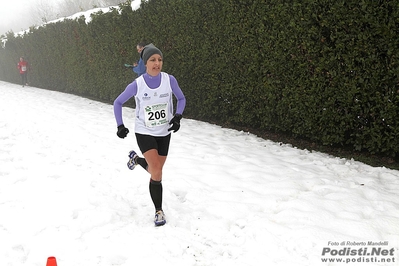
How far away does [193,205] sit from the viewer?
4836mm

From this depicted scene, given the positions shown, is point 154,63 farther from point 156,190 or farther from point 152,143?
point 156,190

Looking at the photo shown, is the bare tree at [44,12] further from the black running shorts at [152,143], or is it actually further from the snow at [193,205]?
the black running shorts at [152,143]

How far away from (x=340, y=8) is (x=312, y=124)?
2169 millimetres

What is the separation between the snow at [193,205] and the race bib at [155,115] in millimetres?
1223

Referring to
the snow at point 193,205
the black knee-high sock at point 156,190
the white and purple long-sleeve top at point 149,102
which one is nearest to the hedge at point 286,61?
the snow at point 193,205

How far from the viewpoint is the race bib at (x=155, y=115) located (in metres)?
4.24

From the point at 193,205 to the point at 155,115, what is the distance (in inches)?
56.2

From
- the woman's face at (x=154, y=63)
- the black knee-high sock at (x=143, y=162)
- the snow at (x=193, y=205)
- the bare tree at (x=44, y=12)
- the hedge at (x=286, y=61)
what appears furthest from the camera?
the bare tree at (x=44, y=12)

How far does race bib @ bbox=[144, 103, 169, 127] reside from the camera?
424cm

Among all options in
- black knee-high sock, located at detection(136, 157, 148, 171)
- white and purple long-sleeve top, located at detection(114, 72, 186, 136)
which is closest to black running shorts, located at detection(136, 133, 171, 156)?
white and purple long-sleeve top, located at detection(114, 72, 186, 136)

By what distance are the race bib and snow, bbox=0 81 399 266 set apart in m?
1.22

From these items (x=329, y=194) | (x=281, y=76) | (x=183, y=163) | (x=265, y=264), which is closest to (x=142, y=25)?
(x=281, y=76)

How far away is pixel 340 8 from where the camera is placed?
19.5 feet

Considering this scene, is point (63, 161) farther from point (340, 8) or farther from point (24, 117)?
point (340, 8)
